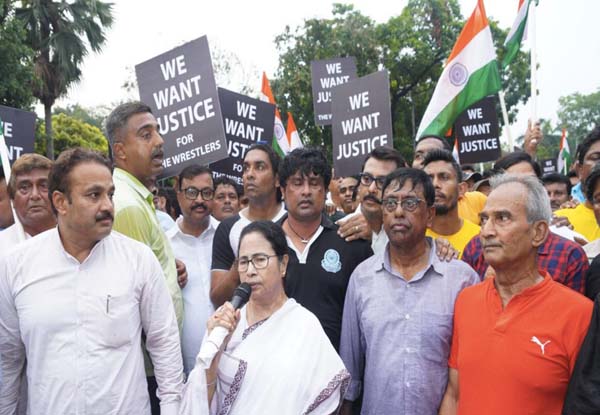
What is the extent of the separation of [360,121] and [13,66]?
15.9m

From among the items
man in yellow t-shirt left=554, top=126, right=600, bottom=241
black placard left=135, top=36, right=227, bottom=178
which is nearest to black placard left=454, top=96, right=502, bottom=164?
man in yellow t-shirt left=554, top=126, right=600, bottom=241

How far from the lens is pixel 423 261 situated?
3.30 meters

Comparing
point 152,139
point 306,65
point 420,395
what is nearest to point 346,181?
point 152,139

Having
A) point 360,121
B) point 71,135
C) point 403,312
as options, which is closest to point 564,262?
point 403,312

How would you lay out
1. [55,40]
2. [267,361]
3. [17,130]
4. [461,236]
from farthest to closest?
[55,40] < [17,130] < [461,236] < [267,361]

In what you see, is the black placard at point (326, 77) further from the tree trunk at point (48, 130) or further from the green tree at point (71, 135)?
the green tree at point (71, 135)

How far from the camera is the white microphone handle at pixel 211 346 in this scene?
270 cm

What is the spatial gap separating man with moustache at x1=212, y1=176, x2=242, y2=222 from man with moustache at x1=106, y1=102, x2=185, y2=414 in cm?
270

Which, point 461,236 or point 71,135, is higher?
point 71,135

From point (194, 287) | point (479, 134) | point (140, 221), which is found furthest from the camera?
point (479, 134)

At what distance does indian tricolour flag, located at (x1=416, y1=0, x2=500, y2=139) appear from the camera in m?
6.25

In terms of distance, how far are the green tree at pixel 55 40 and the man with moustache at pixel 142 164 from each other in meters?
20.8

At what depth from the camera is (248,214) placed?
420 centimetres

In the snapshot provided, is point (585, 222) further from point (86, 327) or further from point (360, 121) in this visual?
point (86, 327)
